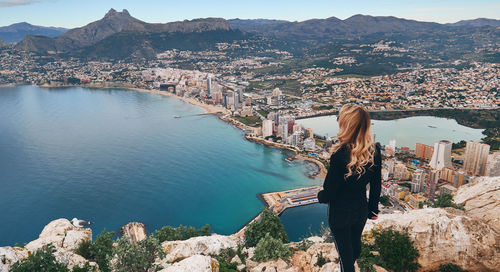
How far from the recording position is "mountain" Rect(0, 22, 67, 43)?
9432 cm

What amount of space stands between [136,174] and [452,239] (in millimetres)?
11653

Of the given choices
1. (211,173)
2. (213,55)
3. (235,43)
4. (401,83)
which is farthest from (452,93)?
(235,43)

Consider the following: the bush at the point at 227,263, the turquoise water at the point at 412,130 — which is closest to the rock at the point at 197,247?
the bush at the point at 227,263

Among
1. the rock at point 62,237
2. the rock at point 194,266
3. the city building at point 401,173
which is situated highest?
the rock at point 194,266

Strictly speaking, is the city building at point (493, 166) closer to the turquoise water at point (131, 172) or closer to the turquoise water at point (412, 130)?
the turquoise water at point (412, 130)

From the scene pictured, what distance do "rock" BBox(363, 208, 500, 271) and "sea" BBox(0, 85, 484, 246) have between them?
592 cm

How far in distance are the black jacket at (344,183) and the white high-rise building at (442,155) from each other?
1332 centimetres

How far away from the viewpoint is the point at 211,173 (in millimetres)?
12680

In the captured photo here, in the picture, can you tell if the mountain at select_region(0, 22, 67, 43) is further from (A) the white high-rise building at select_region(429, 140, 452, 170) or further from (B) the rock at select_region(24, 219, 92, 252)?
(A) the white high-rise building at select_region(429, 140, 452, 170)

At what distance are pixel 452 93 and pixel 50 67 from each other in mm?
52522

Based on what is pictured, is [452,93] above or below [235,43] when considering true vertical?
below

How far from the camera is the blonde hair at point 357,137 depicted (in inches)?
36.7

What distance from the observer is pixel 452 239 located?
2611 millimetres

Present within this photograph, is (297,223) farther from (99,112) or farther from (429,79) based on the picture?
(429,79)
